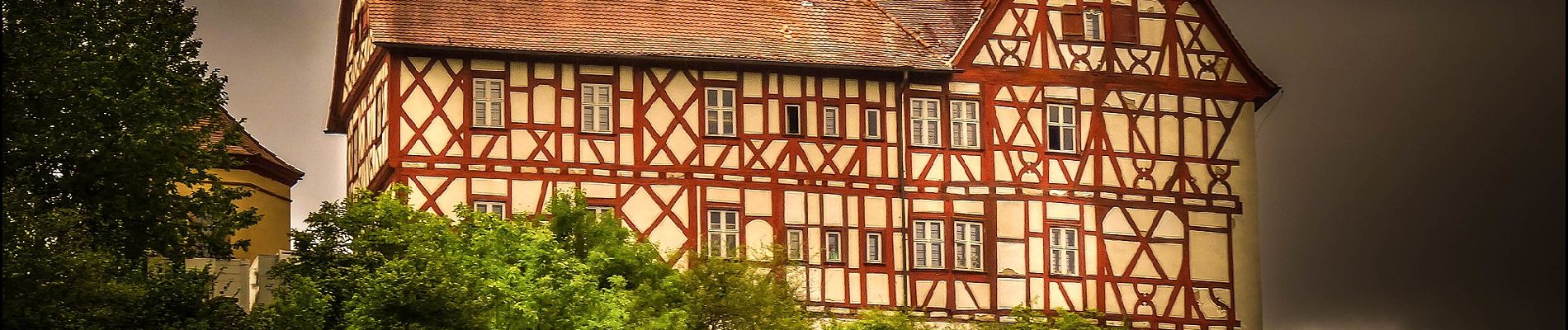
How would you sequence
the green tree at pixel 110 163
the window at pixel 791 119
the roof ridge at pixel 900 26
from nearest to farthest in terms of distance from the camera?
the green tree at pixel 110 163 → the window at pixel 791 119 → the roof ridge at pixel 900 26

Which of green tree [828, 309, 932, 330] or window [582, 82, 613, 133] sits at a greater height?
window [582, 82, 613, 133]

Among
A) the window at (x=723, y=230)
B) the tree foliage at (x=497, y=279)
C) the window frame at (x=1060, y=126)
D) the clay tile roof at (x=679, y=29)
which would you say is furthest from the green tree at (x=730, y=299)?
the window frame at (x=1060, y=126)

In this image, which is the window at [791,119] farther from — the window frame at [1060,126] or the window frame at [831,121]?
the window frame at [1060,126]

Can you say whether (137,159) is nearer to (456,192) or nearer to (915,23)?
(456,192)

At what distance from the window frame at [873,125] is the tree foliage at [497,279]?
5.41 m

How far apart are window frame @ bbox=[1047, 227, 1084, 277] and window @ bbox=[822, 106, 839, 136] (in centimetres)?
400

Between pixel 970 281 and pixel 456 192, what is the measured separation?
855 cm

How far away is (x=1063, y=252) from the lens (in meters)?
51.3

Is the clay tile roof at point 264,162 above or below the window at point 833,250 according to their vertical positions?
above

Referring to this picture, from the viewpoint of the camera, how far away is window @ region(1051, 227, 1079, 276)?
51219 millimetres

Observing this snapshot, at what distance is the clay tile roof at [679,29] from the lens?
48750 mm

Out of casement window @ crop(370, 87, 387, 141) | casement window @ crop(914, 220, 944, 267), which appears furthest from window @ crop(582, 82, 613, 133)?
casement window @ crop(914, 220, 944, 267)

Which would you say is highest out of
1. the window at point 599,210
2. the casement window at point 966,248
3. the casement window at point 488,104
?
the casement window at point 488,104

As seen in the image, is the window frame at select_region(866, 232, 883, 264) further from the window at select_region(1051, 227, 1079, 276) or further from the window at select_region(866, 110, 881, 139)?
the window at select_region(1051, 227, 1079, 276)
